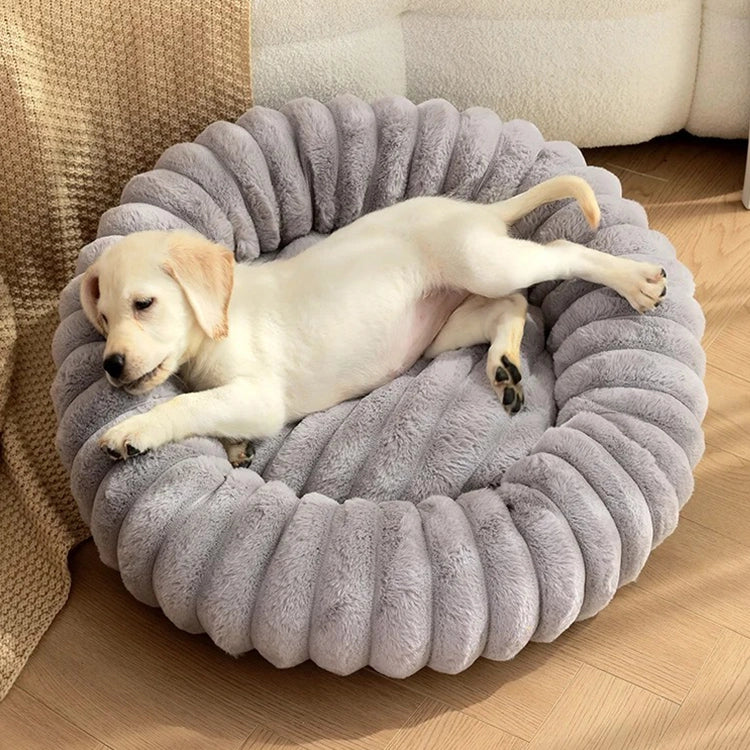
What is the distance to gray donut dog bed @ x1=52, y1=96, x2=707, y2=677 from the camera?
4.83 feet

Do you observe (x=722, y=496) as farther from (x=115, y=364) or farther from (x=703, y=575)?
(x=115, y=364)

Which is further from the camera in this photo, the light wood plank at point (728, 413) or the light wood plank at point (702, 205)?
the light wood plank at point (702, 205)

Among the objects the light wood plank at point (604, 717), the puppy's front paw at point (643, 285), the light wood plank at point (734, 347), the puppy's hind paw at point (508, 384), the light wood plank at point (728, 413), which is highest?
the puppy's front paw at point (643, 285)

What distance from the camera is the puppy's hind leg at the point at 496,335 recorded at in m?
1.75

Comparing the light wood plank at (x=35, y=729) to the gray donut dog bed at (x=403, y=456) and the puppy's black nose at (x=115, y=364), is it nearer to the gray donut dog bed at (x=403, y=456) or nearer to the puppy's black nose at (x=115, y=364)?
the gray donut dog bed at (x=403, y=456)

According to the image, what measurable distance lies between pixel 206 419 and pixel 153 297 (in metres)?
0.19

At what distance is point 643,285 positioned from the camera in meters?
1.74

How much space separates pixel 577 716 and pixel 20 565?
0.86 metres

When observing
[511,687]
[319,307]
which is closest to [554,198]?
[319,307]

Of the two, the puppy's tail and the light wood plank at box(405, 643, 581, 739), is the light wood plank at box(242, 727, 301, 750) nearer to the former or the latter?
the light wood plank at box(405, 643, 581, 739)

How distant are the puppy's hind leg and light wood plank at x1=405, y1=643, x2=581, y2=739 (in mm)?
377

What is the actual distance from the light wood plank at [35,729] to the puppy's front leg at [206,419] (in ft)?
1.23

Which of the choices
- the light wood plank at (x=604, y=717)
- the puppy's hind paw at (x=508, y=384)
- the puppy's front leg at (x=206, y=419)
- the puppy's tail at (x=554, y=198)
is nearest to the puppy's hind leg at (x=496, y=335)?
the puppy's hind paw at (x=508, y=384)

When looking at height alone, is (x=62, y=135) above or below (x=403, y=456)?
above
